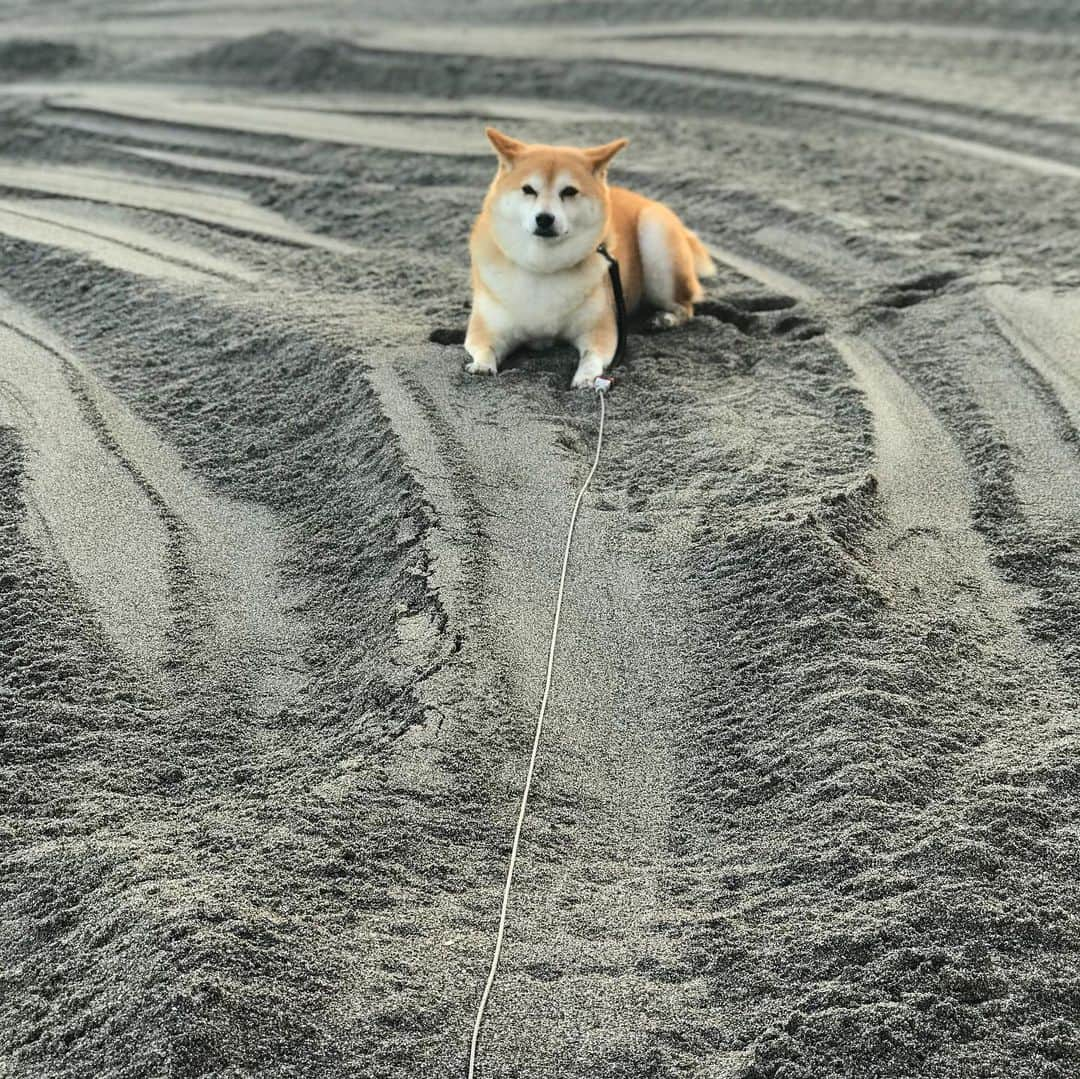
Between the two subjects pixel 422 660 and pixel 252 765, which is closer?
pixel 252 765

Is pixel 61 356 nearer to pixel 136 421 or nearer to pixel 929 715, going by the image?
pixel 136 421

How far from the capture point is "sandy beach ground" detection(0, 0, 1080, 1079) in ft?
10.2

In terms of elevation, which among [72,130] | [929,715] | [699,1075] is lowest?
[699,1075]

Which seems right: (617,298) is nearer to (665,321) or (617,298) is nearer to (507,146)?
(665,321)

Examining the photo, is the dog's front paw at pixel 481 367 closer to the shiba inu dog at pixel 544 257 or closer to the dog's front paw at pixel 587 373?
the shiba inu dog at pixel 544 257

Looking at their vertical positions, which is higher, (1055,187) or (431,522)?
(1055,187)

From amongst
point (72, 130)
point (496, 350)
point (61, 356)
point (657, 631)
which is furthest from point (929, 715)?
point (72, 130)

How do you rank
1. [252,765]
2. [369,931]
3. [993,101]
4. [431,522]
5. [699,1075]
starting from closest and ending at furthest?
[699,1075] → [369,931] → [252,765] → [431,522] → [993,101]

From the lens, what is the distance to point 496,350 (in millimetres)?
6031

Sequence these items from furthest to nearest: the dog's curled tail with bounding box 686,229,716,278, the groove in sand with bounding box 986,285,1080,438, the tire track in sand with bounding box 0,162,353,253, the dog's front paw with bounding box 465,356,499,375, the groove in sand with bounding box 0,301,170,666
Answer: the tire track in sand with bounding box 0,162,353,253 → the dog's curled tail with bounding box 686,229,716,278 → the dog's front paw with bounding box 465,356,499,375 → the groove in sand with bounding box 986,285,1080,438 → the groove in sand with bounding box 0,301,170,666

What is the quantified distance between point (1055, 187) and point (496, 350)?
3547 millimetres

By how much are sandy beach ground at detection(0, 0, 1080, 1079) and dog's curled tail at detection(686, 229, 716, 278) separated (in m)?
0.12

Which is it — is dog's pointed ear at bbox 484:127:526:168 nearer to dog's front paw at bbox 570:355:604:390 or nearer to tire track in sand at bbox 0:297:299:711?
dog's front paw at bbox 570:355:604:390

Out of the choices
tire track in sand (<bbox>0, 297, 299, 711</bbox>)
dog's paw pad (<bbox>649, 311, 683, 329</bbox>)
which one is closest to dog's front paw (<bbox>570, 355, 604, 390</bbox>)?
dog's paw pad (<bbox>649, 311, 683, 329</bbox>)
